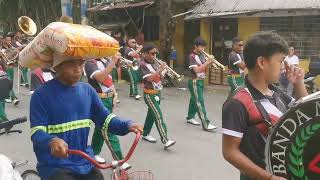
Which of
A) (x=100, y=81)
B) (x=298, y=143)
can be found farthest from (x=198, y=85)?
(x=298, y=143)

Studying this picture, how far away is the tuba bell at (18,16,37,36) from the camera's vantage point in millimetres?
9438

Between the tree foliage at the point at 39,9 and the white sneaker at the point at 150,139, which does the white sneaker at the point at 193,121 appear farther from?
the tree foliage at the point at 39,9

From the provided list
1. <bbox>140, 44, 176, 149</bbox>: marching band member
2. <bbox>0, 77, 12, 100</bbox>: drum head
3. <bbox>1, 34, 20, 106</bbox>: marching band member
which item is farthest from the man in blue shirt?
<bbox>1, 34, 20, 106</bbox>: marching band member

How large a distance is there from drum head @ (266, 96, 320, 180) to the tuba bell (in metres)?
7.66

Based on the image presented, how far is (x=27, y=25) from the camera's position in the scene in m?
9.80

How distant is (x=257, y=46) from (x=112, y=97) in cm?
423

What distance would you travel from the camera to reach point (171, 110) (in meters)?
11.5

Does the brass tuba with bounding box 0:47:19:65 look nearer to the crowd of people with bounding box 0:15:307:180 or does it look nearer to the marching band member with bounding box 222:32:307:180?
the crowd of people with bounding box 0:15:307:180

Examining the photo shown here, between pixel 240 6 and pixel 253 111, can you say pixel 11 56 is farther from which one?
pixel 253 111

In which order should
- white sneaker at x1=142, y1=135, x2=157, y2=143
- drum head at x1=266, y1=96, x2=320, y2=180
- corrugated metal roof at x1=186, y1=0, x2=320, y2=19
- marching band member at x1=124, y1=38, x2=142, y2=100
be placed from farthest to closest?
1. marching band member at x1=124, y1=38, x2=142, y2=100
2. corrugated metal roof at x1=186, y1=0, x2=320, y2=19
3. white sneaker at x1=142, y1=135, x2=157, y2=143
4. drum head at x1=266, y1=96, x2=320, y2=180

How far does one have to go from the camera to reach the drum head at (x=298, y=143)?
227 centimetres

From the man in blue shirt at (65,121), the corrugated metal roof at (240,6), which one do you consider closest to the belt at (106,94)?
the man in blue shirt at (65,121)

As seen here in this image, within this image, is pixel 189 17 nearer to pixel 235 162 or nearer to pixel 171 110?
pixel 171 110

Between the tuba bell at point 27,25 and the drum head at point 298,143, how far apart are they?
7.66 m
